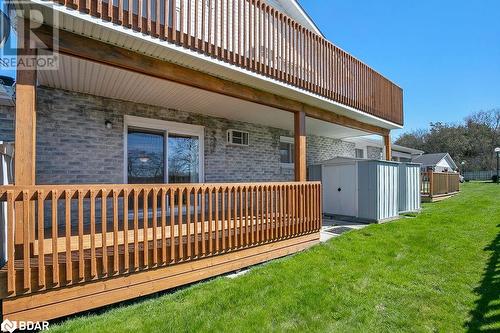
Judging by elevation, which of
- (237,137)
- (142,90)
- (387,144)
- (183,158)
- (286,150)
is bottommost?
(183,158)

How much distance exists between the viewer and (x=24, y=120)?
3.00 metres

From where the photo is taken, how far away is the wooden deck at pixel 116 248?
2.90 metres

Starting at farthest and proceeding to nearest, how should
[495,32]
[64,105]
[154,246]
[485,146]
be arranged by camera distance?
1. [485,146]
2. [495,32]
3. [64,105]
4. [154,246]

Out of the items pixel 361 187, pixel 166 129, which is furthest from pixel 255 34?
pixel 361 187

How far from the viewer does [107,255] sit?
3.40m

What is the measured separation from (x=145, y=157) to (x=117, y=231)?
3380 millimetres

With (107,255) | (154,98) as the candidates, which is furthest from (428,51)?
(107,255)

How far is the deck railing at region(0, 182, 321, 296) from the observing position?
9.52 feet

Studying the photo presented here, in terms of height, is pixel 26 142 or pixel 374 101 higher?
pixel 374 101

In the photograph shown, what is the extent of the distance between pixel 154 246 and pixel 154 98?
342cm

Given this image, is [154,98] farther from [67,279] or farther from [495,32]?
[495,32]

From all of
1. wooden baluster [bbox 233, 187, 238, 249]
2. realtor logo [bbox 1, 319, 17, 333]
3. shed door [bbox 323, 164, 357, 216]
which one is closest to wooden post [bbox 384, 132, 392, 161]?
shed door [bbox 323, 164, 357, 216]

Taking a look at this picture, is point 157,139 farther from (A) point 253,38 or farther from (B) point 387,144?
(B) point 387,144

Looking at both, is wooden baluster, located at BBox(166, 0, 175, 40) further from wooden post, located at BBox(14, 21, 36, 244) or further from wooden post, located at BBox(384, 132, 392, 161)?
wooden post, located at BBox(384, 132, 392, 161)
